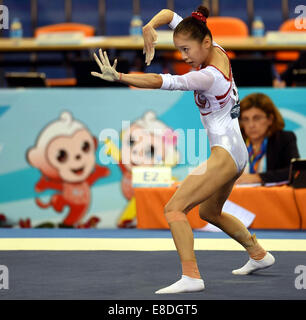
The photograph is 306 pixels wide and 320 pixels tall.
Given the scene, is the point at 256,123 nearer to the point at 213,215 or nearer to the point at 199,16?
the point at 213,215

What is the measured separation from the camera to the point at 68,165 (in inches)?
274

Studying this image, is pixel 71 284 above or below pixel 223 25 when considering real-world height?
below

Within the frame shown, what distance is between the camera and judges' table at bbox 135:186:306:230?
20.9 ft

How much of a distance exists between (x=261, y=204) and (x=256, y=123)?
71 cm

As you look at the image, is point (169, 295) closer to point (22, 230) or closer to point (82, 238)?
point (82, 238)

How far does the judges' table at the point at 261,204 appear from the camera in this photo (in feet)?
20.9

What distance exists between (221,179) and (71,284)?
0.96m

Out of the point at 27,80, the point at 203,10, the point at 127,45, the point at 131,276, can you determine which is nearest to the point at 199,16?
the point at 203,10

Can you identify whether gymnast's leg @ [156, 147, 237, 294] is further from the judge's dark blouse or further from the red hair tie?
the judge's dark blouse

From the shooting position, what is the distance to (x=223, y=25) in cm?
1088

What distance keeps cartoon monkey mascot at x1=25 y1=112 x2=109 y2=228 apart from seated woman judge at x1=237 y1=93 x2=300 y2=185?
1.39 metres

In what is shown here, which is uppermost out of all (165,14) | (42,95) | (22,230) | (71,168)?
(165,14)

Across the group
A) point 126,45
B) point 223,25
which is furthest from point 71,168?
point 223,25
